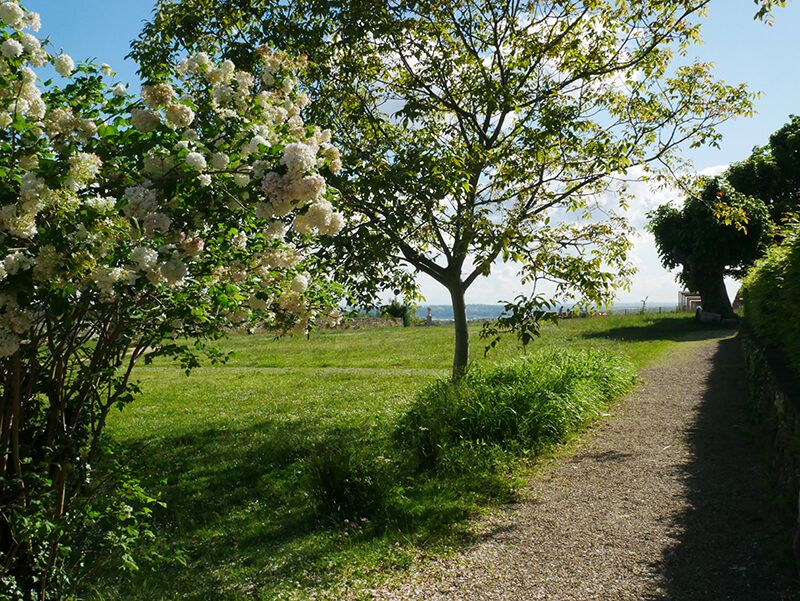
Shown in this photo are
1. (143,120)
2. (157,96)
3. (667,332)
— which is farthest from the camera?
(667,332)

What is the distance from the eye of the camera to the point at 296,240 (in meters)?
6.26

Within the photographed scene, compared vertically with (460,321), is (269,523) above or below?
below

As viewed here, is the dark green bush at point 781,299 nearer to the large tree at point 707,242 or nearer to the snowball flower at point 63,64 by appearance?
the snowball flower at point 63,64

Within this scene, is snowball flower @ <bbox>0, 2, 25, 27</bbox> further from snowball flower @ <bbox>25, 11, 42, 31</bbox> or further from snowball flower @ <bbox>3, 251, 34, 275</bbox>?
snowball flower @ <bbox>3, 251, 34, 275</bbox>

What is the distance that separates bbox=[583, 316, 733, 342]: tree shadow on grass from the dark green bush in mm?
8591

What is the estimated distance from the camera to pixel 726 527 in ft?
17.4

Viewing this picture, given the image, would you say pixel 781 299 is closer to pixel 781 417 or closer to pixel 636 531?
pixel 781 417

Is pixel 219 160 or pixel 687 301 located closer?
pixel 219 160

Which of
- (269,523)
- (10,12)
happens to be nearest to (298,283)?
(10,12)

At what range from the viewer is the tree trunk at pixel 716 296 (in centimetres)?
2544

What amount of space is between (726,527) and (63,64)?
5.64 meters

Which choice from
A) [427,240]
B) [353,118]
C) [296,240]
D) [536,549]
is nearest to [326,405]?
[427,240]

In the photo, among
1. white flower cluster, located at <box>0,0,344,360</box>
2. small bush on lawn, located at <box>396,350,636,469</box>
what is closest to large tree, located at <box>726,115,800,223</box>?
small bush on lawn, located at <box>396,350,636,469</box>

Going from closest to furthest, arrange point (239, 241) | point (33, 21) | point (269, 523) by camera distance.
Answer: point (33, 21)
point (239, 241)
point (269, 523)
